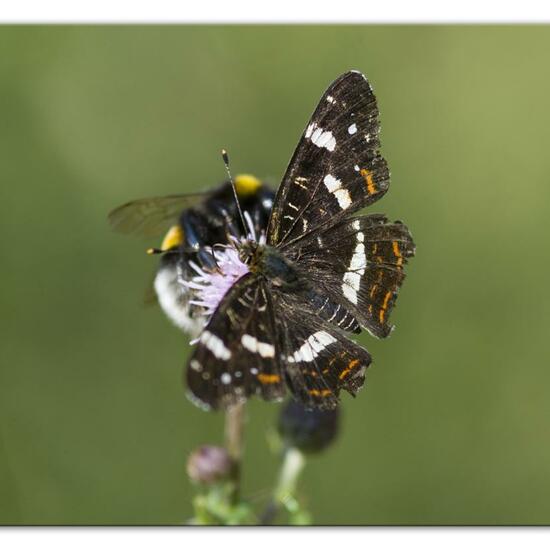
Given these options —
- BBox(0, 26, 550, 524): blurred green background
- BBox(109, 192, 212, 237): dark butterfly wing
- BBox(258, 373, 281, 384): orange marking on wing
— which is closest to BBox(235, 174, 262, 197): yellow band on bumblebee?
BBox(109, 192, 212, 237): dark butterfly wing

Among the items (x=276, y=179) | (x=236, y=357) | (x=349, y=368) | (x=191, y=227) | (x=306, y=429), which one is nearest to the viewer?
(x=236, y=357)

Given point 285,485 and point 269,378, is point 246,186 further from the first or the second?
point 285,485

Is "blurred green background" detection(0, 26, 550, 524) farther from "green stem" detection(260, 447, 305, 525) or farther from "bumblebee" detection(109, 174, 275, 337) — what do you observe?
"bumblebee" detection(109, 174, 275, 337)

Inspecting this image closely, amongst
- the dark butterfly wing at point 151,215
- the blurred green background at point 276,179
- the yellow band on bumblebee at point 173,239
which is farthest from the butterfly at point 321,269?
the blurred green background at point 276,179

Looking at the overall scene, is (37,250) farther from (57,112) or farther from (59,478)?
(59,478)

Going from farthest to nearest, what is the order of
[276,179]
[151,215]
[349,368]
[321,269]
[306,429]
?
[276,179]
[306,429]
[151,215]
[321,269]
[349,368]

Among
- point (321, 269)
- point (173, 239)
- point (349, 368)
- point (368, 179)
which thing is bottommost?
point (349, 368)

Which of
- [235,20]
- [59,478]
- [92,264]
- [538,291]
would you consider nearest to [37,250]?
[92,264]

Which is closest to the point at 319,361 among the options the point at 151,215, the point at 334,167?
the point at 334,167
